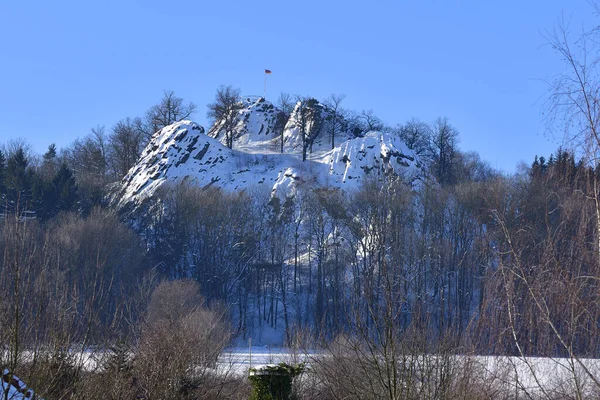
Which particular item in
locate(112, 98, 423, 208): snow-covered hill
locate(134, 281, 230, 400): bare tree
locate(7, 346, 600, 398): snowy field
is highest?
locate(112, 98, 423, 208): snow-covered hill

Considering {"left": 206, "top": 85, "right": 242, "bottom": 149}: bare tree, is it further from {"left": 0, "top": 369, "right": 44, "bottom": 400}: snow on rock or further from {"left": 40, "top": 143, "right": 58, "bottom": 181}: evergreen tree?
{"left": 0, "top": 369, "right": 44, "bottom": 400}: snow on rock

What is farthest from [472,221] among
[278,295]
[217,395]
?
[217,395]

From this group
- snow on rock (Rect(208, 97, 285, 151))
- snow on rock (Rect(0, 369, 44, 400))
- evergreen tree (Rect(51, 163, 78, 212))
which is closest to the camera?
snow on rock (Rect(0, 369, 44, 400))

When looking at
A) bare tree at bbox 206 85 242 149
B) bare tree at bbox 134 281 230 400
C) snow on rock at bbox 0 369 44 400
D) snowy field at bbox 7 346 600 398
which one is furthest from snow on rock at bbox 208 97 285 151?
snow on rock at bbox 0 369 44 400

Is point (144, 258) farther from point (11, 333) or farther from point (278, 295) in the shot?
point (11, 333)

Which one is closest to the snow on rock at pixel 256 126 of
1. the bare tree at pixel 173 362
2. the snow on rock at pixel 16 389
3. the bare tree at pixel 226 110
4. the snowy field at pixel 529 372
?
the bare tree at pixel 226 110

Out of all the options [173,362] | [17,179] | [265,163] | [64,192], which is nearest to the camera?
[173,362]

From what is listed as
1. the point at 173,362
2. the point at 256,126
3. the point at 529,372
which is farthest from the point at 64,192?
the point at 529,372

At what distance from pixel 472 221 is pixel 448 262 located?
10.6 ft

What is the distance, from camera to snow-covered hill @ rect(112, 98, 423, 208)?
66062mm

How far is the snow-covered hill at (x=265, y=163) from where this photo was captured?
66.1 m

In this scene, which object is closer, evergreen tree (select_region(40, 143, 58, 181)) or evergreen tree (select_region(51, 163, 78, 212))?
evergreen tree (select_region(51, 163, 78, 212))

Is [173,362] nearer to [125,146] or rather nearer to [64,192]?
[64,192]

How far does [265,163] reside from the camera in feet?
239
